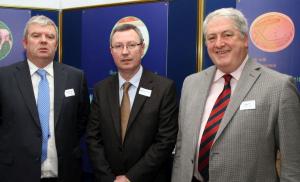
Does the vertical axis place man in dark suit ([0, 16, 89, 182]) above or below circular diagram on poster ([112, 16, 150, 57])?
below

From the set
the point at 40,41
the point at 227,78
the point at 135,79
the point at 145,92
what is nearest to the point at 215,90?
the point at 227,78

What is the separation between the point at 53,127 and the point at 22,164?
0.35m

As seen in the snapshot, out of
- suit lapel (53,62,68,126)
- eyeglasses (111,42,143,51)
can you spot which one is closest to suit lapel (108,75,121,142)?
eyeglasses (111,42,143,51)

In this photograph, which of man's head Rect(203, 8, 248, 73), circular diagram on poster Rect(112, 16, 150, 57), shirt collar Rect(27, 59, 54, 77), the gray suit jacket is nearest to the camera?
the gray suit jacket

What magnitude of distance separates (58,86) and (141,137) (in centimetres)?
78

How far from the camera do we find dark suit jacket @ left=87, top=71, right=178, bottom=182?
7.68 ft

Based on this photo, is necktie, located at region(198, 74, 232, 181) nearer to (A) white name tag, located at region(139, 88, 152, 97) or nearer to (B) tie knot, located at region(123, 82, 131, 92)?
(A) white name tag, located at region(139, 88, 152, 97)

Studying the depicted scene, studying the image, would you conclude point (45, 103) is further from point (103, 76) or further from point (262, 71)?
A: point (262, 71)

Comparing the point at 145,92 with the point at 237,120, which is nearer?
the point at 237,120

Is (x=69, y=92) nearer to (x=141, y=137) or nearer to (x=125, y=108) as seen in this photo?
(x=125, y=108)

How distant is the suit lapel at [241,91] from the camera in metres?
1.91

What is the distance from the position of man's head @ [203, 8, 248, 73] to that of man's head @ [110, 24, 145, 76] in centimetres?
61

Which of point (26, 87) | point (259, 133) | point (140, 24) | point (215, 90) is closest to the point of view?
point (259, 133)

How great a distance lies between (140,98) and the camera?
2395 mm
